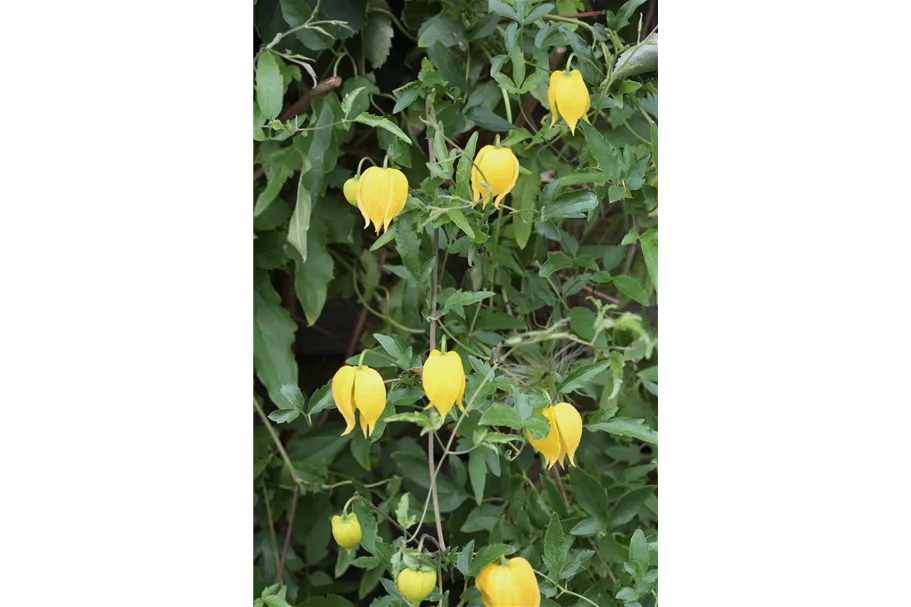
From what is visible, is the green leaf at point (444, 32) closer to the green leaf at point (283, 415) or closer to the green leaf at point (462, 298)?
the green leaf at point (462, 298)

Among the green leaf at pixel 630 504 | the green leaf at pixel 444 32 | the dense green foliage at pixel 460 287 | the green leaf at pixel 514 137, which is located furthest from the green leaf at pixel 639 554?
the green leaf at pixel 444 32

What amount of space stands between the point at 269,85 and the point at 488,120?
0.64 feet

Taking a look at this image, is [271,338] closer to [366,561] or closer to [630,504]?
[366,561]

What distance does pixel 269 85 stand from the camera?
0.67 m

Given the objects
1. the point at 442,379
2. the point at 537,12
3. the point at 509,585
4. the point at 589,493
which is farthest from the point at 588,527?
the point at 537,12

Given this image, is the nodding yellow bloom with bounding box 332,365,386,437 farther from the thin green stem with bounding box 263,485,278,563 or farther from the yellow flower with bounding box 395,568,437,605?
the thin green stem with bounding box 263,485,278,563

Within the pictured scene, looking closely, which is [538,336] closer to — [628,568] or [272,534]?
[628,568]

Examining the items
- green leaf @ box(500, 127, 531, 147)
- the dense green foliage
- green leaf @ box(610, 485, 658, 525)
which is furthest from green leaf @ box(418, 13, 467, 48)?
green leaf @ box(610, 485, 658, 525)

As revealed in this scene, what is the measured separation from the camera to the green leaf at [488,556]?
0.63 metres

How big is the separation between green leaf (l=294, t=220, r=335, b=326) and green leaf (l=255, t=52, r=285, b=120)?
0.16 metres

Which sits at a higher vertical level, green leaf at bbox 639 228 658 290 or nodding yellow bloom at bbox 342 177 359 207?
nodding yellow bloom at bbox 342 177 359 207

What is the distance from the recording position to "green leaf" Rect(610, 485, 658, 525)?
0.77 metres

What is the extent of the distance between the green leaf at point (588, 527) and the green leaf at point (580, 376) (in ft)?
0.55
